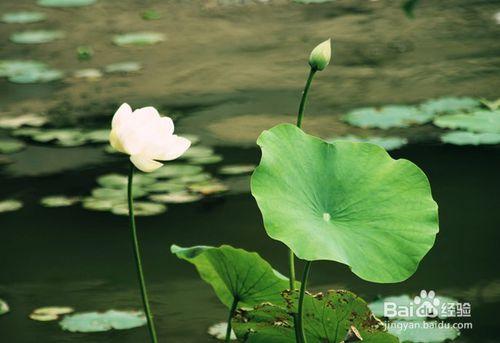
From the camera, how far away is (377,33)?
13.5 ft

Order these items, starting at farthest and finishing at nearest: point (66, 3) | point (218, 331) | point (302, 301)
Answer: point (66, 3)
point (218, 331)
point (302, 301)

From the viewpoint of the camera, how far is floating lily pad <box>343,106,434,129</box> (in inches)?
120

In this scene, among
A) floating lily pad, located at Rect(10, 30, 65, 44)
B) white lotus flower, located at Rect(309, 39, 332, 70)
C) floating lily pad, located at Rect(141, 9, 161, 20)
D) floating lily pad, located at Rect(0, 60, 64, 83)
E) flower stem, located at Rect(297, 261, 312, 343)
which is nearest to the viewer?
flower stem, located at Rect(297, 261, 312, 343)

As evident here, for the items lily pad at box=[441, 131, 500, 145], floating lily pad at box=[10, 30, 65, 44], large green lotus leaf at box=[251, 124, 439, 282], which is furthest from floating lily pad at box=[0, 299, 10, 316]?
floating lily pad at box=[10, 30, 65, 44]

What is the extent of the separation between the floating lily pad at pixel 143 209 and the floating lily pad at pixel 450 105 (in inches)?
38.2

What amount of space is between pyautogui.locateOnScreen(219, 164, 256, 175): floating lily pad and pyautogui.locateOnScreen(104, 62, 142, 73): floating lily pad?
111 centimetres

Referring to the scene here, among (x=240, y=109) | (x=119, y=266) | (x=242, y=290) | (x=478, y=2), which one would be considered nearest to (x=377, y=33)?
(x=478, y=2)

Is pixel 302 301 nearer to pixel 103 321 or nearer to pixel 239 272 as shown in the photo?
pixel 239 272

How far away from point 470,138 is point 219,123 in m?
0.80

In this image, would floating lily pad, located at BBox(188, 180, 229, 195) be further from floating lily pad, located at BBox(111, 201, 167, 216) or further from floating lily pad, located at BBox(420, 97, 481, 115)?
floating lily pad, located at BBox(420, 97, 481, 115)

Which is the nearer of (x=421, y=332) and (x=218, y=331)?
(x=421, y=332)

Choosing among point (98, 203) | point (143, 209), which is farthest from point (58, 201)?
point (143, 209)

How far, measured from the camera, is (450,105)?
316 cm

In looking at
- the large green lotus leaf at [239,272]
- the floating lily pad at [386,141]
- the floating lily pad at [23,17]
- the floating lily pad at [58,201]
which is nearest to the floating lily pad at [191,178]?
the floating lily pad at [58,201]
